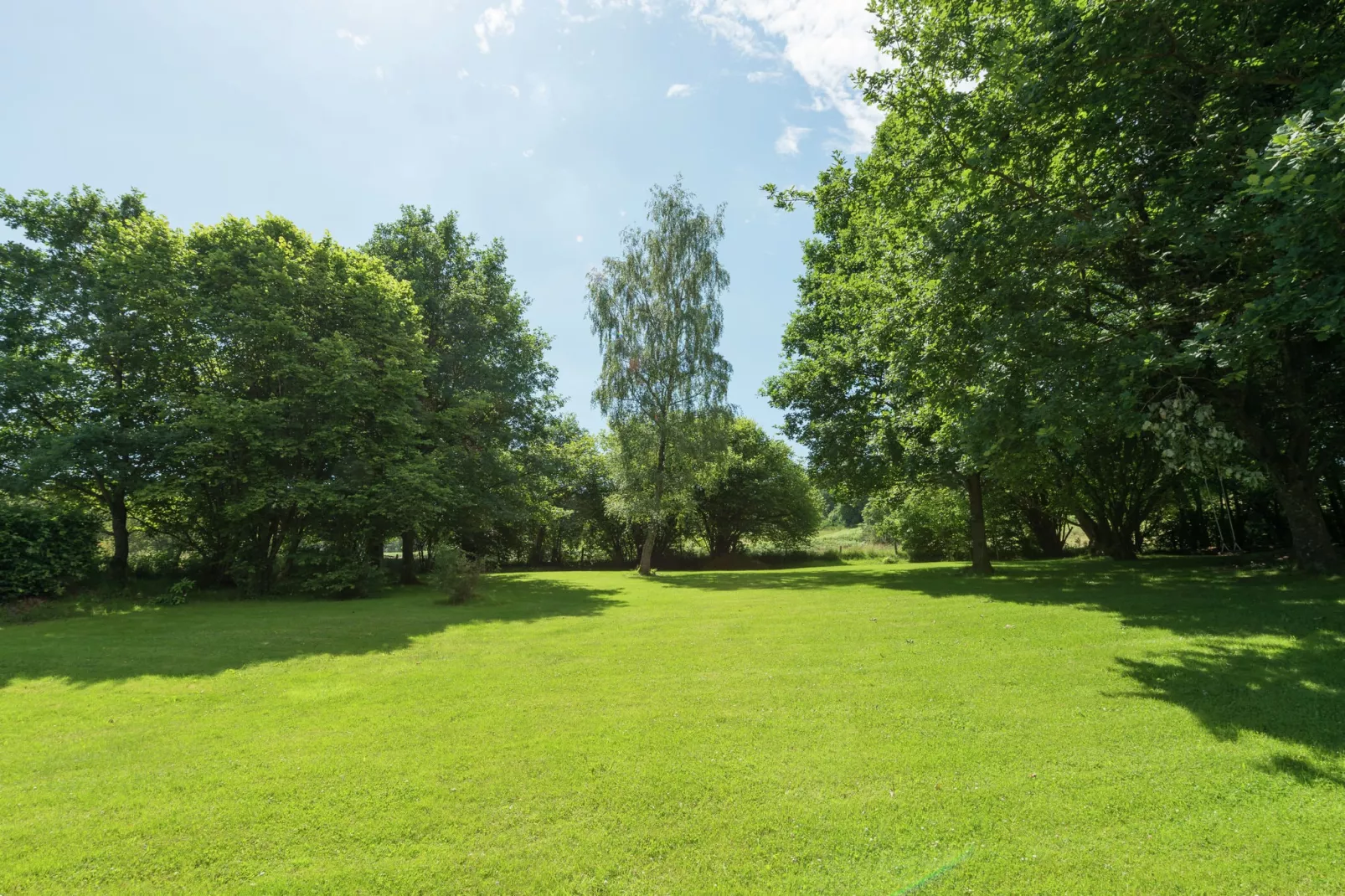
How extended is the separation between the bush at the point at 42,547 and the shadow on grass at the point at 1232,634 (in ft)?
67.7

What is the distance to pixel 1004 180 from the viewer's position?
11125mm

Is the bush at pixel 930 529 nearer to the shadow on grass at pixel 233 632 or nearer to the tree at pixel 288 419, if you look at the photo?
the shadow on grass at pixel 233 632

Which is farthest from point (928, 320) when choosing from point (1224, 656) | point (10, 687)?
point (10, 687)

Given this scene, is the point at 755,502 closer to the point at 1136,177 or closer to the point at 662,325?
the point at 662,325

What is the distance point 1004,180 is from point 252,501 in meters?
20.4

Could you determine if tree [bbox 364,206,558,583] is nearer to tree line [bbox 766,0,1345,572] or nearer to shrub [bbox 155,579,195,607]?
shrub [bbox 155,579,195,607]

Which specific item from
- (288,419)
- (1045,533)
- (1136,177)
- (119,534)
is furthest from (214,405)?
(1045,533)

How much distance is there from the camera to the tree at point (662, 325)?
26.9 meters

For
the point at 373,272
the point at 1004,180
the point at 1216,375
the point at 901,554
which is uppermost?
the point at 373,272

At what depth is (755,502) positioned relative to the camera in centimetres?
3978

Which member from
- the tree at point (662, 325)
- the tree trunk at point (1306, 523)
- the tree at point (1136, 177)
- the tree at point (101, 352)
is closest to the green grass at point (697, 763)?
the tree at point (1136, 177)

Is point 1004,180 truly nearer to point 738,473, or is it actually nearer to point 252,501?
point 252,501

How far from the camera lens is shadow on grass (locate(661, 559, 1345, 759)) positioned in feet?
18.0

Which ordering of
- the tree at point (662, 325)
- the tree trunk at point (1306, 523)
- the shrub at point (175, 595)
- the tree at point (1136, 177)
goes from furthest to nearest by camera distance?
the tree at point (662, 325) < the shrub at point (175, 595) < the tree trunk at point (1306, 523) < the tree at point (1136, 177)
